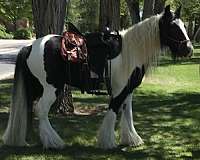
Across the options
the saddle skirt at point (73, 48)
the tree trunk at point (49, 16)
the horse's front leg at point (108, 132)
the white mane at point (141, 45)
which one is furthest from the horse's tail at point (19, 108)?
the tree trunk at point (49, 16)

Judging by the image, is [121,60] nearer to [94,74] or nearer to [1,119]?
[94,74]

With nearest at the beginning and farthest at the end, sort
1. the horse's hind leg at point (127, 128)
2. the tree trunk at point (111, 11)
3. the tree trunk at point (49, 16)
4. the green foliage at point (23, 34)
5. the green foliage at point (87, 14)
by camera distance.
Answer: the horse's hind leg at point (127, 128) < the tree trunk at point (49, 16) < the tree trunk at point (111, 11) < the green foliage at point (87, 14) < the green foliage at point (23, 34)

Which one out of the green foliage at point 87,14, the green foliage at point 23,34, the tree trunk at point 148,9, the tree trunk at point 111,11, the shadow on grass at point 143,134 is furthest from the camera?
the green foliage at point 23,34

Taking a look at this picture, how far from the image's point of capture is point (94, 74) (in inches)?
289

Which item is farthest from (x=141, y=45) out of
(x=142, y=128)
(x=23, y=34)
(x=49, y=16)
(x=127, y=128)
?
(x=23, y=34)

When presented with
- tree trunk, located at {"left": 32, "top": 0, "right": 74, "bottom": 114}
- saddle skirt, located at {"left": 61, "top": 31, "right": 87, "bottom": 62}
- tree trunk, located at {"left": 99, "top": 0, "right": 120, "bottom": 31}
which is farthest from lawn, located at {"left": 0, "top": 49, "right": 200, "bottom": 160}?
tree trunk, located at {"left": 99, "top": 0, "right": 120, "bottom": 31}

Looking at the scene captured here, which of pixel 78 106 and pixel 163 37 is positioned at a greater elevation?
pixel 163 37

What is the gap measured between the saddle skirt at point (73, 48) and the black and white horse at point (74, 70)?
11cm

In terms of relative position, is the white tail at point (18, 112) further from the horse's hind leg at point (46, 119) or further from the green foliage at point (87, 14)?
the green foliage at point (87, 14)

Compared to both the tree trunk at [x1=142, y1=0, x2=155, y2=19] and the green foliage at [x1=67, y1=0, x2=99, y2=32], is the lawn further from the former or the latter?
the green foliage at [x1=67, y1=0, x2=99, y2=32]

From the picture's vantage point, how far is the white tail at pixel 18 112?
719 centimetres

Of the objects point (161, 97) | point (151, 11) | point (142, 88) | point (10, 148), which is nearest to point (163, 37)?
point (10, 148)

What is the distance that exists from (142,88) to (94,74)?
27.9ft

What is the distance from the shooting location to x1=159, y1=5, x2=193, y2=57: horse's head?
7.17m
